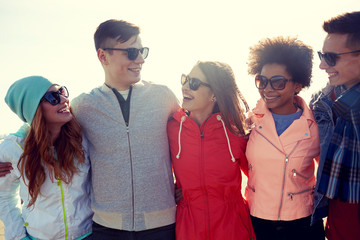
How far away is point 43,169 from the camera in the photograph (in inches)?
107

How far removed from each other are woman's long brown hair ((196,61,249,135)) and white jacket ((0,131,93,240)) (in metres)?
1.73

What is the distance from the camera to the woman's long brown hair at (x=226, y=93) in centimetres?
295

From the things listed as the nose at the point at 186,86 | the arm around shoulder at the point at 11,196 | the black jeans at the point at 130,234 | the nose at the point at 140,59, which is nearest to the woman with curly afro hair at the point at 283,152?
the nose at the point at 186,86

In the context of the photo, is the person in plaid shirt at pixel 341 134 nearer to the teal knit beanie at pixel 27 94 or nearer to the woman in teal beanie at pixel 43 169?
the woman in teal beanie at pixel 43 169

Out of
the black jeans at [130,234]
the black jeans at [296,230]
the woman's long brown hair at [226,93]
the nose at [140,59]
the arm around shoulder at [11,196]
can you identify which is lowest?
the black jeans at [130,234]

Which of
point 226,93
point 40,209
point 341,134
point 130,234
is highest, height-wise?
point 226,93

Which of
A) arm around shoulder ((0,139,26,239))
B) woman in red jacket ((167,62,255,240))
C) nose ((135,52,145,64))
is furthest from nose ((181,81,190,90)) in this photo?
arm around shoulder ((0,139,26,239))

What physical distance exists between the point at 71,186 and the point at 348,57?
114 inches

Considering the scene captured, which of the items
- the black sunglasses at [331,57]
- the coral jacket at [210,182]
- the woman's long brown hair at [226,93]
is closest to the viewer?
the black sunglasses at [331,57]

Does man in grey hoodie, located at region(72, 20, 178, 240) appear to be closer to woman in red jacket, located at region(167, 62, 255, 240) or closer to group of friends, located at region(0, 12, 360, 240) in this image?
group of friends, located at region(0, 12, 360, 240)

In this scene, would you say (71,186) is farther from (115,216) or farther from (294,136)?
(294,136)

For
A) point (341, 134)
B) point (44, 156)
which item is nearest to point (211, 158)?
point (341, 134)

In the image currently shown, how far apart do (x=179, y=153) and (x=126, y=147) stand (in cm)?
56

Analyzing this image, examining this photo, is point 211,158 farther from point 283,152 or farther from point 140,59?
point 140,59
